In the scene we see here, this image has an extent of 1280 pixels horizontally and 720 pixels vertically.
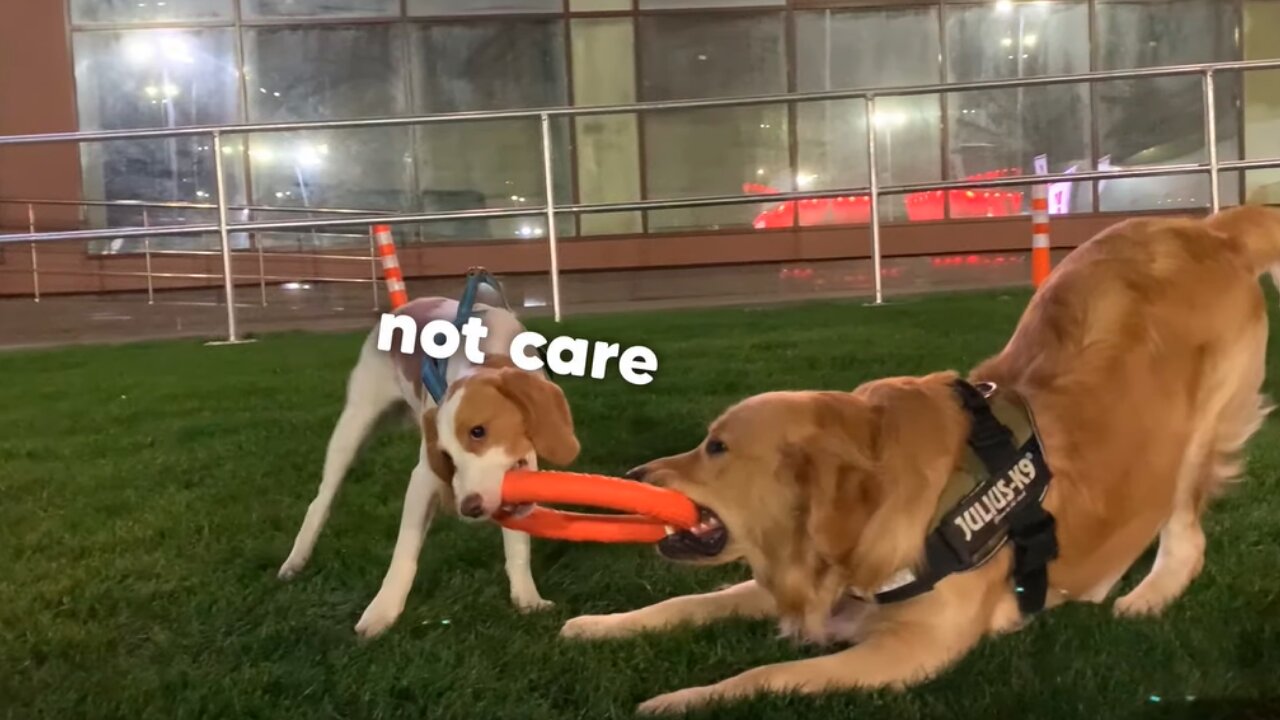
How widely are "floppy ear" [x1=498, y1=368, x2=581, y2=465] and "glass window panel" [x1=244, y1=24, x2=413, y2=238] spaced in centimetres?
1109

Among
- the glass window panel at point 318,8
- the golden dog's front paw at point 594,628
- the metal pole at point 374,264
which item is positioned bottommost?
the golden dog's front paw at point 594,628

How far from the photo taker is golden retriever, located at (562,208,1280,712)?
2.20 m

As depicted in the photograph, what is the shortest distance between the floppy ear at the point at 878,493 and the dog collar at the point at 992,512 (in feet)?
0.11

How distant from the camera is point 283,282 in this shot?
12.2 meters

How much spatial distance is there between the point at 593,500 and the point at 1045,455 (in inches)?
Answer: 37.9

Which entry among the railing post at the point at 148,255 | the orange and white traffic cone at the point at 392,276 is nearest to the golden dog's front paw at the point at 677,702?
the orange and white traffic cone at the point at 392,276

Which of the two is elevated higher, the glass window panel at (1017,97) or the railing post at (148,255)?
the glass window panel at (1017,97)

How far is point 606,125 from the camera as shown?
13.3 m

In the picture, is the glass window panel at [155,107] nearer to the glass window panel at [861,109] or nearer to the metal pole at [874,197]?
the glass window panel at [861,109]

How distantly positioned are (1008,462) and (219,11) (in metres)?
12.9

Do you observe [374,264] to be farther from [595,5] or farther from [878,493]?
[878,493]

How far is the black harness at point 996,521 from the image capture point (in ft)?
7.34

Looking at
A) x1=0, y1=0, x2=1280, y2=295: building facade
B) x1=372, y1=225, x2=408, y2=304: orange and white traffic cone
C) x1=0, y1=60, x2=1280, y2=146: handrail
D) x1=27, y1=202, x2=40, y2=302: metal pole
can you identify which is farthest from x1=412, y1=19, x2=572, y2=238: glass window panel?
x1=372, y1=225, x2=408, y2=304: orange and white traffic cone

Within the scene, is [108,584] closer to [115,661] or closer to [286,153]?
[115,661]
